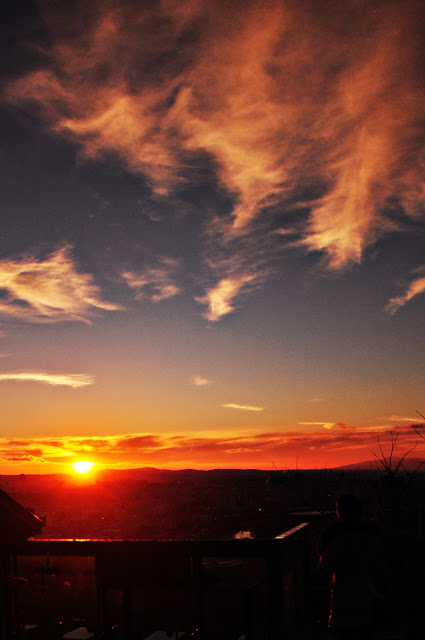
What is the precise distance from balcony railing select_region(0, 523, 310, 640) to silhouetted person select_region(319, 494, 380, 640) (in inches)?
38.0

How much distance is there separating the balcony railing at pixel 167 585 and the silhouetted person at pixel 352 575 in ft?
3.17

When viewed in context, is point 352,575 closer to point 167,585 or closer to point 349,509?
point 349,509

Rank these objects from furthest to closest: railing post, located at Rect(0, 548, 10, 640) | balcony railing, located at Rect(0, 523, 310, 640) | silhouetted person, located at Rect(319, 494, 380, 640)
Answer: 1. railing post, located at Rect(0, 548, 10, 640)
2. balcony railing, located at Rect(0, 523, 310, 640)
3. silhouetted person, located at Rect(319, 494, 380, 640)

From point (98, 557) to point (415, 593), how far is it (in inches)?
135

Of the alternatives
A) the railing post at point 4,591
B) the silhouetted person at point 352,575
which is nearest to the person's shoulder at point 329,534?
the silhouetted person at point 352,575

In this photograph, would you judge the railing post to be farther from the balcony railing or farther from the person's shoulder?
the person's shoulder

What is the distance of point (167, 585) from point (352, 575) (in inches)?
84.0

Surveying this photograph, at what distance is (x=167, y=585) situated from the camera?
6562mm

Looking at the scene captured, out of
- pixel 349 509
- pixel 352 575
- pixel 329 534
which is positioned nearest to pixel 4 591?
pixel 329 534

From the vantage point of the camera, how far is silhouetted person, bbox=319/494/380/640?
17.8ft

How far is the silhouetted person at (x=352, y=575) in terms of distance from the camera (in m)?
5.42

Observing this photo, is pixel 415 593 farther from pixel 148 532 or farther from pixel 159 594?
pixel 148 532

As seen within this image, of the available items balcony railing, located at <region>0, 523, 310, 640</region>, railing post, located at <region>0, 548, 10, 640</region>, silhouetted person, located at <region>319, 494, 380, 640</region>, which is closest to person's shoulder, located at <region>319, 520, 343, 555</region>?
silhouetted person, located at <region>319, 494, 380, 640</region>

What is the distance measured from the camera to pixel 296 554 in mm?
7312
